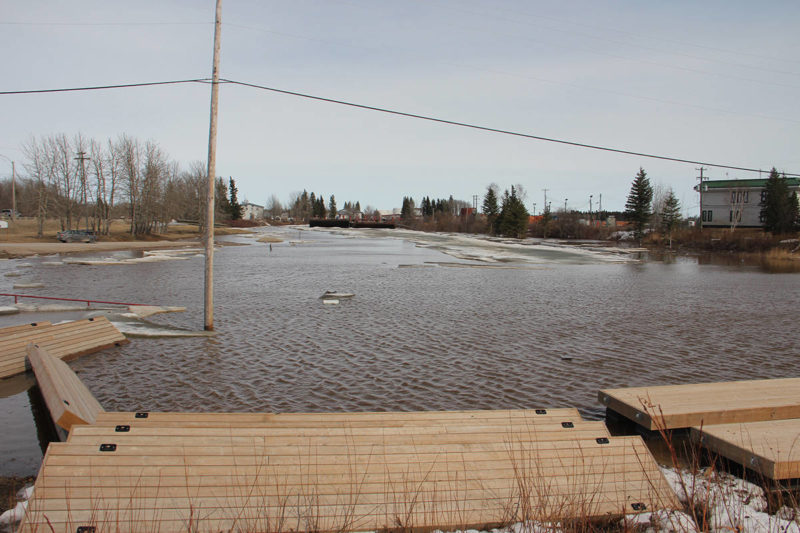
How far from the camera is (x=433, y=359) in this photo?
14.0 meters

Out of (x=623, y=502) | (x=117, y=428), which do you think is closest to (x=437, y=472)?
(x=623, y=502)

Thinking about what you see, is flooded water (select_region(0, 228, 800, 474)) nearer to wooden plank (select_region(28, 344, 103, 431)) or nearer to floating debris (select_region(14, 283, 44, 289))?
floating debris (select_region(14, 283, 44, 289))

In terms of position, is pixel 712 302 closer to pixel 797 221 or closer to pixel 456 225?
pixel 797 221

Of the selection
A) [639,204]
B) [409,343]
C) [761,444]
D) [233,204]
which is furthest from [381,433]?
[233,204]

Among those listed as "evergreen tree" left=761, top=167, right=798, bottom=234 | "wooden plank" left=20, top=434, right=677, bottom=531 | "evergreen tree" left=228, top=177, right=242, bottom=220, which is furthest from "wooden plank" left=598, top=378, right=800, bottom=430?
"evergreen tree" left=228, top=177, right=242, bottom=220

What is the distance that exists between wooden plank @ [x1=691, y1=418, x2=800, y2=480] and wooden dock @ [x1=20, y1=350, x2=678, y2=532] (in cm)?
138

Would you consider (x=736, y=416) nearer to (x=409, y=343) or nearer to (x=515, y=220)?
(x=409, y=343)

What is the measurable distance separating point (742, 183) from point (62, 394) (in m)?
96.4

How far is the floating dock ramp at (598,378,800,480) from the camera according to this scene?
21.1 feet

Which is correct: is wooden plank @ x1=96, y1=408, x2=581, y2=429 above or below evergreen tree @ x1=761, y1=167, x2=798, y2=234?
below

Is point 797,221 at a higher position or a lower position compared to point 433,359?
higher

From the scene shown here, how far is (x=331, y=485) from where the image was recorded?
549cm

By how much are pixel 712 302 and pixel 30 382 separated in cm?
2640

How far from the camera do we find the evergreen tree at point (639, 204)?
88.8 m
